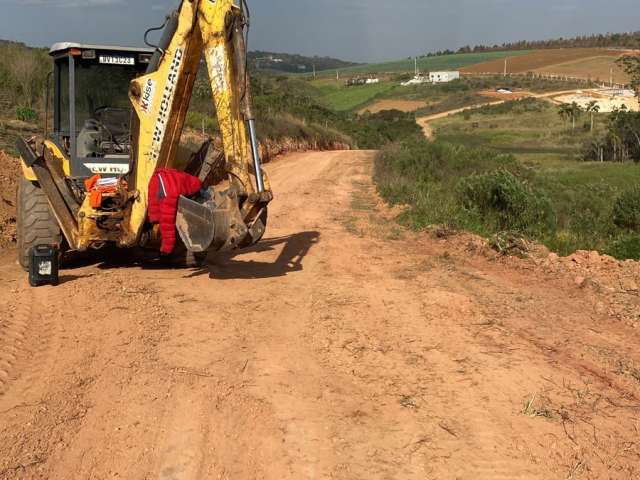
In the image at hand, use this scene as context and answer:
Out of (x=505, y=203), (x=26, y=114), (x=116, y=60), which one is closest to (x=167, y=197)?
(x=116, y=60)

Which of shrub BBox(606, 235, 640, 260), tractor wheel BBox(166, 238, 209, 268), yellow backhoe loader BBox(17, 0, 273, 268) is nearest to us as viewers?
yellow backhoe loader BBox(17, 0, 273, 268)

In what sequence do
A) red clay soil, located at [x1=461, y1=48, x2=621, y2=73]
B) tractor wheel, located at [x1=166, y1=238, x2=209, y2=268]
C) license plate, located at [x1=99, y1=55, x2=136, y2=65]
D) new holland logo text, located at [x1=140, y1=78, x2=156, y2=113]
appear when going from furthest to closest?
red clay soil, located at [x1=461, y1=48, x2=621, y2=73], license plate, located at [x1=99, y1=55, x2=136, y2=65], tractor wheel, located at [x1=166, y1=238, x2=209, y2=268], new holland logo text, located at [x1=140, y1=78, x2=156, y2=113]

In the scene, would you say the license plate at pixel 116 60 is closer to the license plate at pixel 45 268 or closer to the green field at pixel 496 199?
the license plate at pixel 45 268

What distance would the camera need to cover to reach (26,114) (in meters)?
19.3

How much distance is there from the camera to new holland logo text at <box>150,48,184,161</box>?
273 inches

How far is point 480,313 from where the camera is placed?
6.59m

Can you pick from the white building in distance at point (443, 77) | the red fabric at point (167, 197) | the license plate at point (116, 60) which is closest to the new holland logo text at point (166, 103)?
the red fabric at point (167, 197)

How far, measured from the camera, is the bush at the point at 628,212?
51.6 feet

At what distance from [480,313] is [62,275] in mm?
4987

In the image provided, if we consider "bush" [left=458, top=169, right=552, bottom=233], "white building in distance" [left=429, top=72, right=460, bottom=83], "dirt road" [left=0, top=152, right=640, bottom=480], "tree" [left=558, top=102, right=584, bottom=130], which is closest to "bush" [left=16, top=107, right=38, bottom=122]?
"dirt road" [left=0, top=152, right=640, bottom=480]

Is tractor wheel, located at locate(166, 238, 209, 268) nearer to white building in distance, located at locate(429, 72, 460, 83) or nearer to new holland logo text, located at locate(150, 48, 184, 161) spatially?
new holland logo text, located at locate(150, 48, 184, 161)

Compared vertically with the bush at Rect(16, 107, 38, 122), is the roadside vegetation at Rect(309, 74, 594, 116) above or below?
above

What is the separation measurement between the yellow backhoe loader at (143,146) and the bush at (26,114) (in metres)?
11.7

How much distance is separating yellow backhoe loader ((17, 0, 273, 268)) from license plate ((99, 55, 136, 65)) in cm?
1
